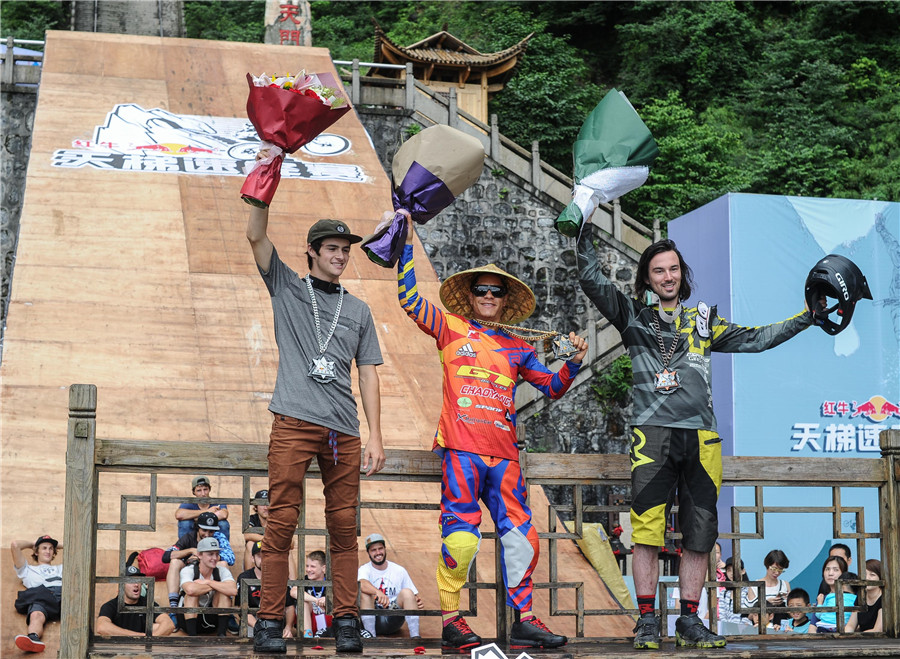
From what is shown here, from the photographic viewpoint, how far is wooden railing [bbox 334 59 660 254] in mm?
16203

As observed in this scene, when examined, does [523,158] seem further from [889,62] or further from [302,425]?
[302,425]

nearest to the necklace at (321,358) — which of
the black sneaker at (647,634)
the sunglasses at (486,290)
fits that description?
the sunglasses at (486,290)

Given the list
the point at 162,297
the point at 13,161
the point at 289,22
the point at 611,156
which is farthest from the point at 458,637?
the point at 289,22

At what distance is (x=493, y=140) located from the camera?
53.0 ft

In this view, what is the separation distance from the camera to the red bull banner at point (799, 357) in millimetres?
9727

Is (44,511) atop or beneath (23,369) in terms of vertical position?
beneath

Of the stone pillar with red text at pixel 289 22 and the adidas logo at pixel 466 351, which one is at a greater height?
the stone pillar with red text at pixel 289 22

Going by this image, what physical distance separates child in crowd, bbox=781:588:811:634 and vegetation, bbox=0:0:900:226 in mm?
11010

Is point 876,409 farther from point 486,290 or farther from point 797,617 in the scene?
point 486,290

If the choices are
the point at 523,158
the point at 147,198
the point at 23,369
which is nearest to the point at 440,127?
the point at 23,369

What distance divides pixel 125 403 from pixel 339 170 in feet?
19.1

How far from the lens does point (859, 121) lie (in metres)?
19.8

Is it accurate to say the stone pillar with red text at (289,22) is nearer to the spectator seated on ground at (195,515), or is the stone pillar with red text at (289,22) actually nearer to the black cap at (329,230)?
the spectator seated on ground at (195,515)

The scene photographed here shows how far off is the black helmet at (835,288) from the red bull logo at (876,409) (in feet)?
17.7
